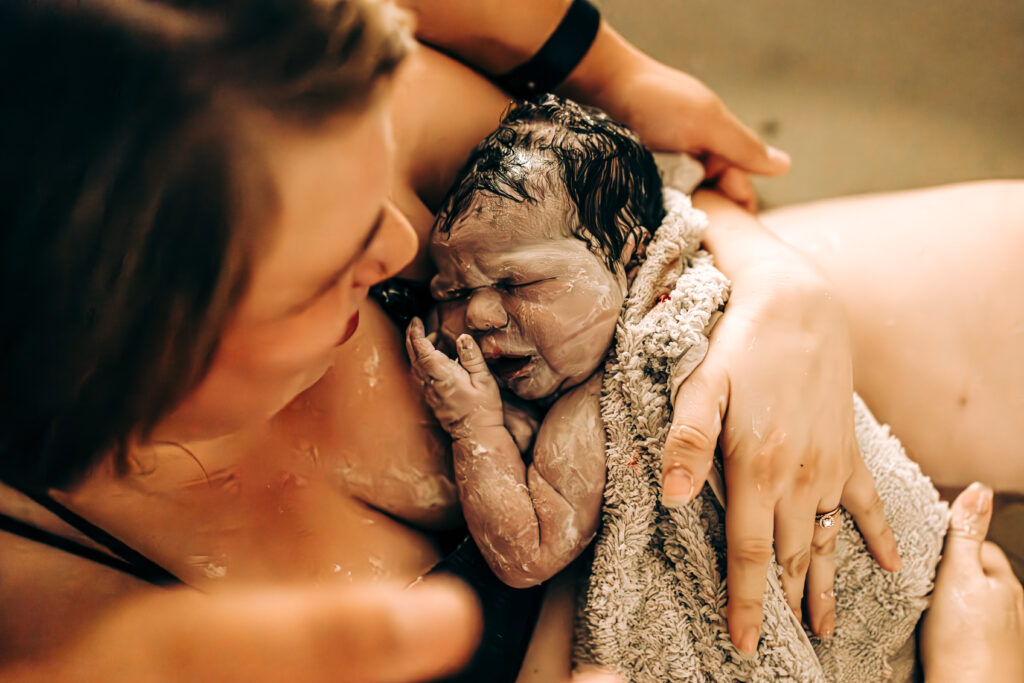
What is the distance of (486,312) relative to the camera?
653mm

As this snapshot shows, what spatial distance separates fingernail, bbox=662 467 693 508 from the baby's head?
0.14m

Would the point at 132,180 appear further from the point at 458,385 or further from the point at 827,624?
the point at 827,624

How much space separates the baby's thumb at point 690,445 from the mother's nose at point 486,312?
0.19 metres

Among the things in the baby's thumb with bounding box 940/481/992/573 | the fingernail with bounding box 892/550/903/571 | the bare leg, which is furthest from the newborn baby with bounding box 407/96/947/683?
the bare leg

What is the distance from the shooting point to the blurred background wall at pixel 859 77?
146cm

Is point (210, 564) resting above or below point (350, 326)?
below

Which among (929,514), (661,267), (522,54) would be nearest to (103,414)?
(661,267)

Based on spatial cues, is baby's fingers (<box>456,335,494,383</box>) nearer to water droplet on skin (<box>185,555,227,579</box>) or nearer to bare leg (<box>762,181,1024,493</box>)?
water droplet on skin (<box>185,555,227,579</box>)

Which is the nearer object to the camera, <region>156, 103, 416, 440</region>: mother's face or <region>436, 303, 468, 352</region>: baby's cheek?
<region>156, 103, 416, 440</region>: mother's face

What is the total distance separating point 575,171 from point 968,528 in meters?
0.66

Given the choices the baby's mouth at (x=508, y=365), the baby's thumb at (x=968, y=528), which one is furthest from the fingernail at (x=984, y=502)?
the baby's mouth at (x=508, y=365)

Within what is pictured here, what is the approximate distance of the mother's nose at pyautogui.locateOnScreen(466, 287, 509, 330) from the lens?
65 centimetres

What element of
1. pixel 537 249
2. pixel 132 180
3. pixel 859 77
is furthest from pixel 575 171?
pixel 859 77

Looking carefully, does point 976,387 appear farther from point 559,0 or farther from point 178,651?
point 178,651
